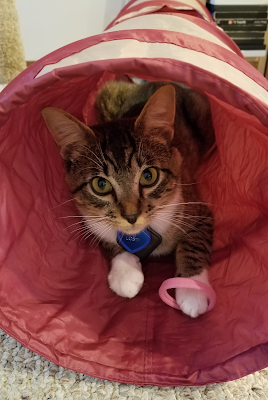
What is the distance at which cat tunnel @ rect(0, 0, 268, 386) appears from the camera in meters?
0.90

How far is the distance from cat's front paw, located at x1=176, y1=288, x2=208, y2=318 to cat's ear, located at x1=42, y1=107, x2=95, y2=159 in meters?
0.57

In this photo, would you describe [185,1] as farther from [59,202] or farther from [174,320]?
[174,320]

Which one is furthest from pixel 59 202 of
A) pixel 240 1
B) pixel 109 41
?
pixel 240 1

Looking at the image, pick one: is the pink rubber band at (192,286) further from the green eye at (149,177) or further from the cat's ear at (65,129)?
the cat's ear at (65,129)

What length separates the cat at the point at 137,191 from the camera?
3.61 feet

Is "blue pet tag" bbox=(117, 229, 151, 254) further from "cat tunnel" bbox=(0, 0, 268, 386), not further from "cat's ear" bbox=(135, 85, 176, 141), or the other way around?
"cat's ear" bbox=(135, 85, 176, 141)

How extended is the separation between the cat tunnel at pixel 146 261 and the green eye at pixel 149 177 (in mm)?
298

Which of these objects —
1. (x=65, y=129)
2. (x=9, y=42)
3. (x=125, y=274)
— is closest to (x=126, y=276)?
(x=125, y=274)

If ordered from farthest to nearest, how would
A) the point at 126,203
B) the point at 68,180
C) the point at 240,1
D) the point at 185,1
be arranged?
the point at 240,1 → the point at 185,1 → the point at 68,180 → the point at 126,203

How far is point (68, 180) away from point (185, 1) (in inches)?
46.0

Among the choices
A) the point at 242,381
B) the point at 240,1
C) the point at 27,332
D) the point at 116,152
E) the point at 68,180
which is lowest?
the point at 242,381

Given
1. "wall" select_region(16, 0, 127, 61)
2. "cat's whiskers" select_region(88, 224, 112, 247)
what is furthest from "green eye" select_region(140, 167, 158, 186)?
"wall" select_region(16, 0, 127, 61)

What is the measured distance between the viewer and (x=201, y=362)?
101cm

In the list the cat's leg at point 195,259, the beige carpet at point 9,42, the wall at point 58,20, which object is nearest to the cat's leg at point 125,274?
the cat's leg at point 195,259
